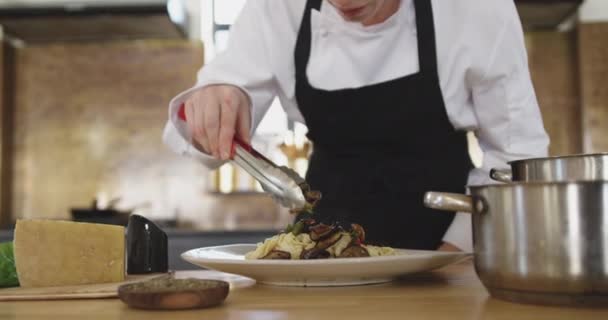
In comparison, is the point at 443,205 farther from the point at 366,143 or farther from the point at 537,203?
the point at 366,143

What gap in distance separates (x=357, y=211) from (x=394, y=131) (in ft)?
0.68

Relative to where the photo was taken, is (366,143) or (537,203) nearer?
(537,203)

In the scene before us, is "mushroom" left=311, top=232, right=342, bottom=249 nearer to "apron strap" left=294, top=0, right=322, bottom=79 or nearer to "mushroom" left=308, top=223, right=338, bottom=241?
"mushroom" left=308, top=223, right=338, bottom=241

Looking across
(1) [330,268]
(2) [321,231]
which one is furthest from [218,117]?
(1) [330,268]

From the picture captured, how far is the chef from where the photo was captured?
1.41 meters

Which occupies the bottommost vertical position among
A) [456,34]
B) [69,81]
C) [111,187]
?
[111,187]

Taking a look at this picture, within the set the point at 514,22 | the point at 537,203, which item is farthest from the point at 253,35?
the point at 537,203

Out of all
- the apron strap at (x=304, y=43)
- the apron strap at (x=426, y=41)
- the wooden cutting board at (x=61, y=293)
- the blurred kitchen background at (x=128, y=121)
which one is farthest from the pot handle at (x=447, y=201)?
the blurred kitchen background at (x=128, y=121)

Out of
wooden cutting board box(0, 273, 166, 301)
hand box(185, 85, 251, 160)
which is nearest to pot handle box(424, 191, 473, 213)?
wooden cutting board box(0, 273, 166, 301)

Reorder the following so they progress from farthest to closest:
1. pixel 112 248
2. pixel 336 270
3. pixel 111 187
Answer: pixel 111 187 → pixel 112 248 → pixel 336 270

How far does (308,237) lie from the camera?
2.98 ft

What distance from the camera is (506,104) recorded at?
1.43m

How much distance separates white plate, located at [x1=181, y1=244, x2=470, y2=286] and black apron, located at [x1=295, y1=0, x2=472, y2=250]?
2.08 ft

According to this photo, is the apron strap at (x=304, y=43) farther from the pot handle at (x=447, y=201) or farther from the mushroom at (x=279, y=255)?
the pot handle at (x=447, y=201)
